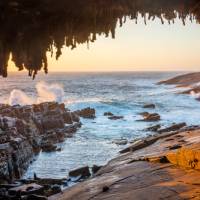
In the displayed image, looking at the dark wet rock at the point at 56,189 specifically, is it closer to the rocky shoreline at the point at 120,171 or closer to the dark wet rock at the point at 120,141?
the rocky shoreline at the point at 120,171

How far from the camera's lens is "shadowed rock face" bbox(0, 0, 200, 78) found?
5656mm

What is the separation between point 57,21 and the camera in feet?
20.3

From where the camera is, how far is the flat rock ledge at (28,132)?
1875 centimetres

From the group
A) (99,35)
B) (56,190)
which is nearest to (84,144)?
(56,190)

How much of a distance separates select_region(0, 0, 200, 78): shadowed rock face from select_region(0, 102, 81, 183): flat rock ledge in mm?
11417

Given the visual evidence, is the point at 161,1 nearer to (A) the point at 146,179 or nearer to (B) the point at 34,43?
(B) the point at 34,43

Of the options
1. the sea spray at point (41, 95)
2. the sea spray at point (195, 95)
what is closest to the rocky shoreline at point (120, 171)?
the sea spray at point (41, 95)

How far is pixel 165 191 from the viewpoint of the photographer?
324 inches

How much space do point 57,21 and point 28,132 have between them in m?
20.9

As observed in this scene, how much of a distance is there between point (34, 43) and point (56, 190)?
32.8 feet

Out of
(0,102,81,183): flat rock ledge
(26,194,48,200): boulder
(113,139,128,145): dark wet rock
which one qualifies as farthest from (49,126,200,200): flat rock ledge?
(113,139,128,145): dark wet rock

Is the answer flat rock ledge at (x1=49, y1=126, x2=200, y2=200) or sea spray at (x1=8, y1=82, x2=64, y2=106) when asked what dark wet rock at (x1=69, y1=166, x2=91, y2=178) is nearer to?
flat rock ledge at (x1=49, y1=126, x2=200, y2=200)

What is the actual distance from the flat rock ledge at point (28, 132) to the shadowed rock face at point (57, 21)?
11417 millimetres

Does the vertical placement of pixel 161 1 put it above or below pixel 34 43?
above
